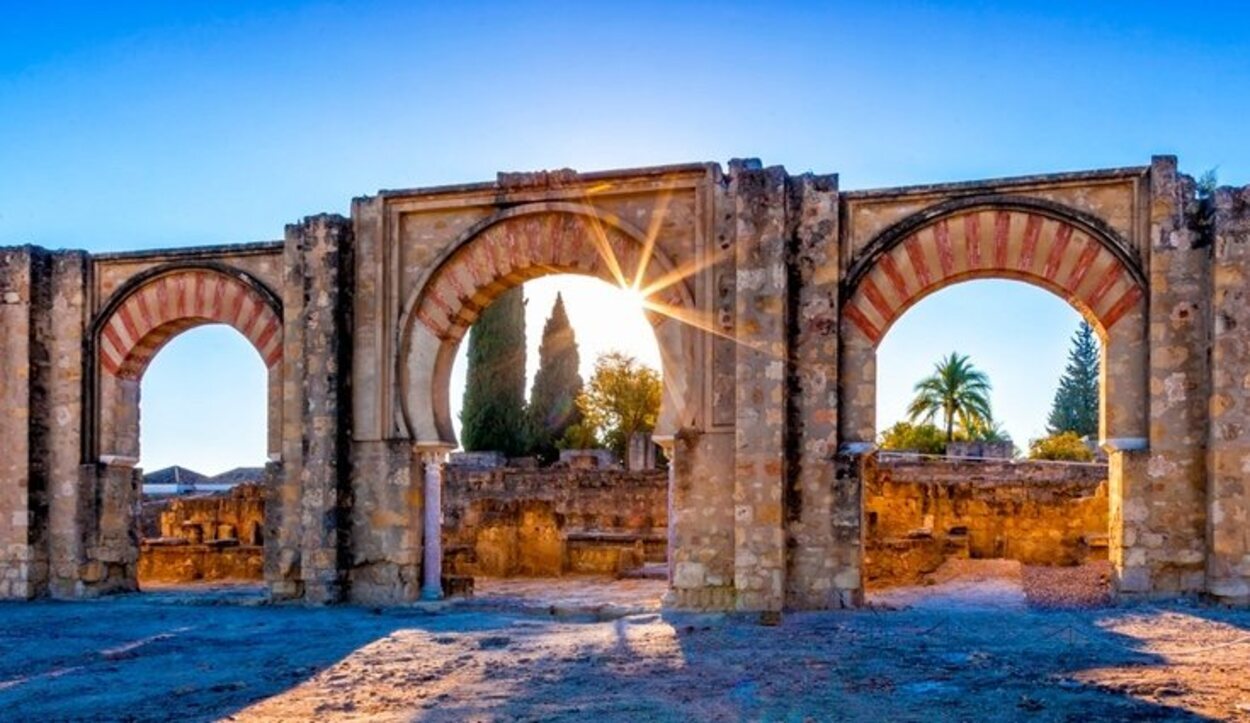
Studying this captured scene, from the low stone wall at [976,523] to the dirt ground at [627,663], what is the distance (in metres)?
1.84

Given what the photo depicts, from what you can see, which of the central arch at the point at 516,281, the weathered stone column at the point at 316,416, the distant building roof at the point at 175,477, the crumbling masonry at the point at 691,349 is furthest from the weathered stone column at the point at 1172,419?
the distant building roof at the point at 175,477

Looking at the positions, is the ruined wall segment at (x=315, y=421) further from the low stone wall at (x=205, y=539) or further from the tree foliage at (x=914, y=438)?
the tree foliage at (x=914, y=438)

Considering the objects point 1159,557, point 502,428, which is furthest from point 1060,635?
point 502,428

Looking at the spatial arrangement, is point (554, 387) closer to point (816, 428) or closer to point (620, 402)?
point (620, 402)

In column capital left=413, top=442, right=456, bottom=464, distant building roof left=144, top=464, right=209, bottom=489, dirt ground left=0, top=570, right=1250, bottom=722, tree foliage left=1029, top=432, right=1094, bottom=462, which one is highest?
column capital left=413, top=442, right=456, bottom=464

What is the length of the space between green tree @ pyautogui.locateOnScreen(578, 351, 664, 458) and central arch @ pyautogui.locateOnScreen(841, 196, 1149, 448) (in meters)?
20.3

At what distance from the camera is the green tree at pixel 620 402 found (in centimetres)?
2844

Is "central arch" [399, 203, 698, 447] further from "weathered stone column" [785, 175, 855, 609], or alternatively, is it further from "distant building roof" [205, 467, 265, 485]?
"distant building roof" [205, 467, 265, 485]

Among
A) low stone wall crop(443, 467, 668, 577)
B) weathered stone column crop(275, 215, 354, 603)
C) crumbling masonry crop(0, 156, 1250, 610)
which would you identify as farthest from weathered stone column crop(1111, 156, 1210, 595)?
weathered stone column crop(275, 215, 354, 603)

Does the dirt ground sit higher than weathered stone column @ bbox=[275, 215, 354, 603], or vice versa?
weathered stone column @ bbox=[275, 215, 354, 603]

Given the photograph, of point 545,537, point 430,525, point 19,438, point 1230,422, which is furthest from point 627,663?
point 19,438

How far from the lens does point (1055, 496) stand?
37.4 feet

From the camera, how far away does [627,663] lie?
5.68 m

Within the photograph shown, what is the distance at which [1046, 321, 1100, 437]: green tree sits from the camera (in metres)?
35.8
